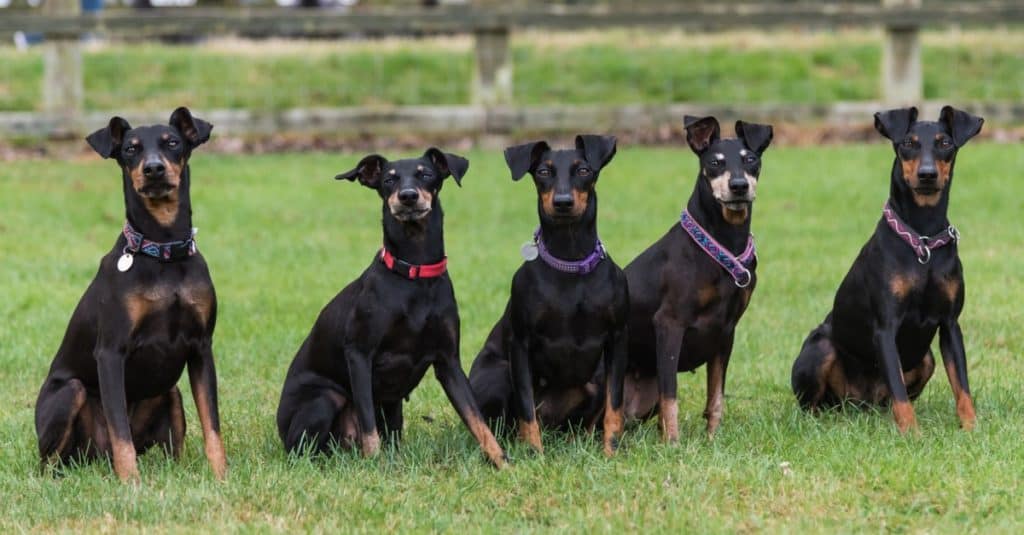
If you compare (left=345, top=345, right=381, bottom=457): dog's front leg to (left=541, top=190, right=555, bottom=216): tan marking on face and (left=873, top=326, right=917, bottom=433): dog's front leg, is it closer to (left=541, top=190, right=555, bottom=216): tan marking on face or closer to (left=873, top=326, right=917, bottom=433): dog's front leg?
(left=541, top=190, right=555, bottom=216): tan marking on face

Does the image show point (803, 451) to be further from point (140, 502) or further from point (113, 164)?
point (113, 164)

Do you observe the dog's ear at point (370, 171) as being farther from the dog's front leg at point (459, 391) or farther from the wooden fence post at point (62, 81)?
the wooden fence post at point (62, 81)

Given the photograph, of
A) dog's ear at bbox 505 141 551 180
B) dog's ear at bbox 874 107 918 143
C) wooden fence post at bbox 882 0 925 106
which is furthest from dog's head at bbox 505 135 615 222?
wooden fence post at bbox 882 0 925 106

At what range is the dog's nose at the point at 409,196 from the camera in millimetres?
5824

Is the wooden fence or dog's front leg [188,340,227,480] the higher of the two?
the wooden fence

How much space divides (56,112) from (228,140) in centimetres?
181

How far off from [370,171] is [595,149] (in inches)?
39.1

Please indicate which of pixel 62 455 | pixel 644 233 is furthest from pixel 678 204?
pixel 62 455

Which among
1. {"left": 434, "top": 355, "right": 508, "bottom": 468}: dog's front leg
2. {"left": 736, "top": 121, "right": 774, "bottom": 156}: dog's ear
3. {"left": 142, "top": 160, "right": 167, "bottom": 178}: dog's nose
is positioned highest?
{"left": 736, "top": 121, "right": 774, "bottom": 156}: dog's ear

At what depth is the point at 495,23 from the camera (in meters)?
14.8

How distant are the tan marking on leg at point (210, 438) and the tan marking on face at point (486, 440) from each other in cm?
104

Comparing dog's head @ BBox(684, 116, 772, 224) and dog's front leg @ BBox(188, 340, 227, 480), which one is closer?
dog's front leg @ BBox(188, 340, 227, 480)

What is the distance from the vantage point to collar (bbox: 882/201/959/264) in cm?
612

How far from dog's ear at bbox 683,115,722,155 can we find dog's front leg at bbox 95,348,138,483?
2.64 metres
